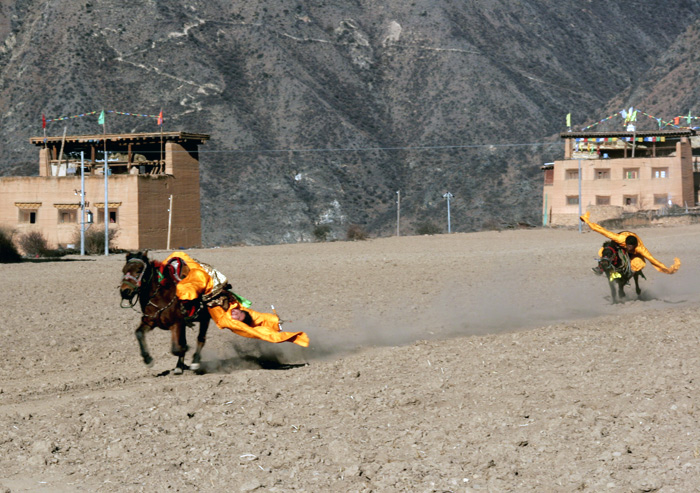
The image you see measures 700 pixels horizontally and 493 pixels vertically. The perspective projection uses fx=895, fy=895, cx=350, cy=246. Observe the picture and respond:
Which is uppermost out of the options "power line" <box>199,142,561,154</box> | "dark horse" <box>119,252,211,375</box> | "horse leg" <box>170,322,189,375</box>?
"power line" <box>199,142,561,154</box>

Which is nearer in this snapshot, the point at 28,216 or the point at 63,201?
the point at 63,201

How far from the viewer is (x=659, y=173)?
67750 mm

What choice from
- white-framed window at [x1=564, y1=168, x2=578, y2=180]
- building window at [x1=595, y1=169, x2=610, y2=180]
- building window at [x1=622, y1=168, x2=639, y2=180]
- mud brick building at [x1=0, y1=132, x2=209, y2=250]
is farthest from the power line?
mud brick building at [x1=0, y1=132, x2=209, y2=250]

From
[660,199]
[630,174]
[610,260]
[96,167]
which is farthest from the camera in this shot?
[630,174]

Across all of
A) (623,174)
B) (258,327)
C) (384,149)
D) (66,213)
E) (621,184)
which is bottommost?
(258,327)

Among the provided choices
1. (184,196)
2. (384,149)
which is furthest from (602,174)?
(384,149)

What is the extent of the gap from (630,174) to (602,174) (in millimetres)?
2131

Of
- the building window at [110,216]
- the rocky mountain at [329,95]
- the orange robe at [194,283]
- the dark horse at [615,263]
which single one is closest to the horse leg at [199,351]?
the orange robe at [194,283]

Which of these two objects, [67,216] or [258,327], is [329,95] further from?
[258,327]

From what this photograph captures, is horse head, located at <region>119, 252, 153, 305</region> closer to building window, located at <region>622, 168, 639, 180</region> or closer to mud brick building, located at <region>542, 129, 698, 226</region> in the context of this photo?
mud brick building, located at <region>542, 129, 698, 226</region>

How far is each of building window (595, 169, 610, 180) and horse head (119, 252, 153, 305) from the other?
6182 cm

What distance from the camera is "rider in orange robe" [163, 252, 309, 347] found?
488 inches

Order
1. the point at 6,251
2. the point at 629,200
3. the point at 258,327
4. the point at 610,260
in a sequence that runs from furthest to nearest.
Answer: the point at 629,200 → the point at 6,251 → the point at 610,260 → the point at 258,327

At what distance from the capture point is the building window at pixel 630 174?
68500mm
